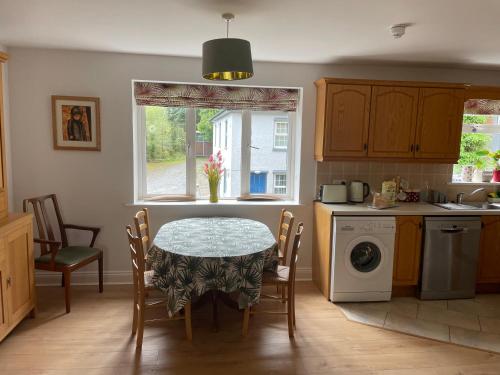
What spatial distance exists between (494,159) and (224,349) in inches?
141

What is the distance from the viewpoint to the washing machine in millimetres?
3201

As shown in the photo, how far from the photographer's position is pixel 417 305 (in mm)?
3285

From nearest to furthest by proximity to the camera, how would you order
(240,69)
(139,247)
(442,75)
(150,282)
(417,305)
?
(240,69)
(139,247)
(150,282)
(417,305)
(442,75)

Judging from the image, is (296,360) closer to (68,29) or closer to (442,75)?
(68,29)

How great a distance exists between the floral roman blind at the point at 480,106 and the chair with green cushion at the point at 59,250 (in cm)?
400

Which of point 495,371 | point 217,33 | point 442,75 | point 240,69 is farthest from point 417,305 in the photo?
point 217,33

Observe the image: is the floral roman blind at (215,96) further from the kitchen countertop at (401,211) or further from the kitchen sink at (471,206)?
the kitchen sink at (471,206)

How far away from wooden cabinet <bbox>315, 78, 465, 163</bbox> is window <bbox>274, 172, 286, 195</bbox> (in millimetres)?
583

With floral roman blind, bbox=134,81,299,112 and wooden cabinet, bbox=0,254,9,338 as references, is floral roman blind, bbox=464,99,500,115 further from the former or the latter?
wooden cabinet, bbox=0,254,9,338

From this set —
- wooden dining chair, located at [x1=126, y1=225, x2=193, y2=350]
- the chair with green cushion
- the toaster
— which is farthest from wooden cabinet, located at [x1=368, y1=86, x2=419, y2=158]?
the chair with green cushion

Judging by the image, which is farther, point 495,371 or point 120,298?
point 120,298

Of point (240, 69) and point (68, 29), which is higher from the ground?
point (68, 29)

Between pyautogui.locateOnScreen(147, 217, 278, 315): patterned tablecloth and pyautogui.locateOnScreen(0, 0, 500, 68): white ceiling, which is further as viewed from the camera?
pyautogui.locateOnScreen(147, 217, 278, 315): patterned tablecloth

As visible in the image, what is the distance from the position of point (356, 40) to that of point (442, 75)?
1.49 metres
